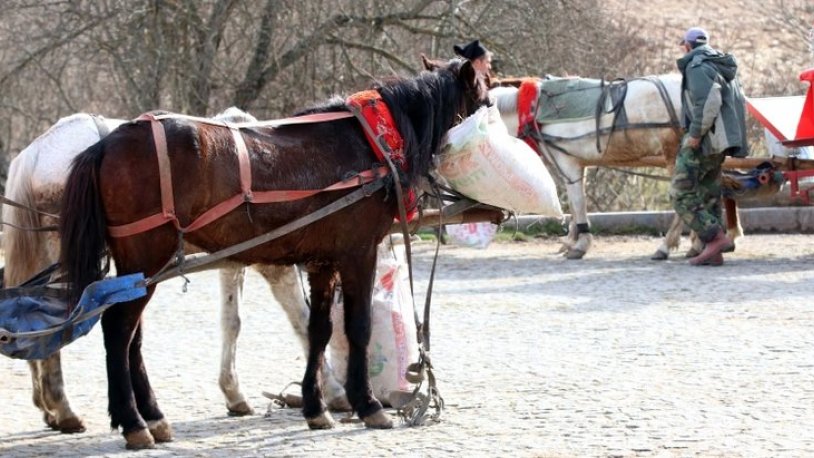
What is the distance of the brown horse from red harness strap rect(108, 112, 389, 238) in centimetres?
3

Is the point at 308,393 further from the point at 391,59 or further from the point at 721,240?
the point at 391,59

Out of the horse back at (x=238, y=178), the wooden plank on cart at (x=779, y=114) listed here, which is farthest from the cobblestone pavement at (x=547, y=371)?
the wooden plank on cart at (x=779, y=114)

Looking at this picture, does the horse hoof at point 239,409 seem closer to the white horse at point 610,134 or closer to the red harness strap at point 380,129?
the red harness strap at point 380,129

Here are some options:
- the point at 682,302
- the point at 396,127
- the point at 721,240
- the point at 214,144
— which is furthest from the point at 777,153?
the point at 214,144

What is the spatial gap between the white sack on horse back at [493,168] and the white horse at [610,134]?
734 cm

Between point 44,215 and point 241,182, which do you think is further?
point 44,215

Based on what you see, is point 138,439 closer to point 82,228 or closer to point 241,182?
point 82,228

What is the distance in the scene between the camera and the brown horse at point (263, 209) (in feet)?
20.2

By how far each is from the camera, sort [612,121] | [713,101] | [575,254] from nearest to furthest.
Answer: [713,101]
[612,121]
[575,254]

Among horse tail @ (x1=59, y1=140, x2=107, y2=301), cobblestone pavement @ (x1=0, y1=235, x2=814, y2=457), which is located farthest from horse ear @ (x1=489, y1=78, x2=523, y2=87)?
horse tail @ (x1=59, y1=140, x2=107, y2=301)

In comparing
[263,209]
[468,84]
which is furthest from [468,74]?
[263,209]

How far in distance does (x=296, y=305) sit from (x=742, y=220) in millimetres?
9965

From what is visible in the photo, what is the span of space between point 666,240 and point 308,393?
8193 mm

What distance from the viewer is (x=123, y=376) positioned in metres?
6.28
